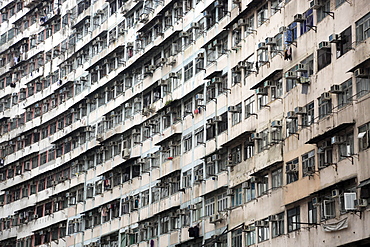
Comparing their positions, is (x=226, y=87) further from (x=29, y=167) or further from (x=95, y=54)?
(x=29, y=167)

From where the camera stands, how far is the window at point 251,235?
32303mm

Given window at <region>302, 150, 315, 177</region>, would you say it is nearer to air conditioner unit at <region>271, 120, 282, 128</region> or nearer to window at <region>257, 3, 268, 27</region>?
air conditioner unit at <region>271, 120, 282, 128</region>

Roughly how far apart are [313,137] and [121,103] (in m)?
18.1

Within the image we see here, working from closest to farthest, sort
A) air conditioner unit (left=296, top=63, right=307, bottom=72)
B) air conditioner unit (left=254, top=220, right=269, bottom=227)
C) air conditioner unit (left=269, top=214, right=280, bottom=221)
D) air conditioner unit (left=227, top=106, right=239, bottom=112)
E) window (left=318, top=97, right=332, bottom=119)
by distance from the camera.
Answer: window (left=318, top=97, right=332, bottom=119) < air conditioner unit (left=296, top=63, right=307, bottom=72) < air conditioner unit (left=269, top=214, right=280, bottom=221) < air conditioner unit (left=254, top=220, right=269, bottom=227) < air conditioner unit (left=227, top=106, right=239, bottom=112)

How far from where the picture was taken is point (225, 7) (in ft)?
120

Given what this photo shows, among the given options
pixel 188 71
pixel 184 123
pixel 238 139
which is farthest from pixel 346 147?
pixel 188 71

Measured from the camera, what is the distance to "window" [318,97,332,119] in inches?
1099

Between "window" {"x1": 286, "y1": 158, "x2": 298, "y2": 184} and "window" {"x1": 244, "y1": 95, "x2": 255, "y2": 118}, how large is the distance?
363 centimetres

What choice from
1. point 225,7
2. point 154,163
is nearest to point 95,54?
point 154,163

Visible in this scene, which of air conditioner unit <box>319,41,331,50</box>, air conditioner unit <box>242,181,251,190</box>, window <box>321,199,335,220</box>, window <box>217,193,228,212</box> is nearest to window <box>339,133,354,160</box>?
window <box>321,199,335,220</box>

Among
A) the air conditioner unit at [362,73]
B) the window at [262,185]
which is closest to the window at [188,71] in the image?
the window at [262,185]

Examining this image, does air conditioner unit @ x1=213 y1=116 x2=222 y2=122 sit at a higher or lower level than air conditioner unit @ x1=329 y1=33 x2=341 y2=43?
higher

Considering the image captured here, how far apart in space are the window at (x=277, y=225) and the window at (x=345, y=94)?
16.8ft

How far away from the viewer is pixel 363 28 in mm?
26578
